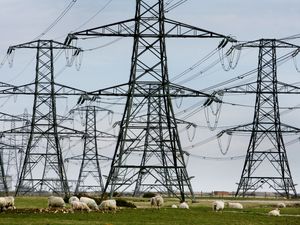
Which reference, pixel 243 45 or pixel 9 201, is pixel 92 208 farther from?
pixel 243 45

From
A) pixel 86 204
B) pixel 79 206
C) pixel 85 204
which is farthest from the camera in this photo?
pixel 86 204

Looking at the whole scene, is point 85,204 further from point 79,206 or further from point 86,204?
point 86,204

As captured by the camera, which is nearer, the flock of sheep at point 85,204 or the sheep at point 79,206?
the sheep at point 79,206

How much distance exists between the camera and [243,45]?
90.2 metres

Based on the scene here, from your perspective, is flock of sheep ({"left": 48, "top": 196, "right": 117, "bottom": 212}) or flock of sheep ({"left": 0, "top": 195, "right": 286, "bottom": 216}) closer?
flock of sheep ({"left": 0, "top": 195, "right": 286, "bottom": 216})

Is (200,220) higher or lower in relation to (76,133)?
lower

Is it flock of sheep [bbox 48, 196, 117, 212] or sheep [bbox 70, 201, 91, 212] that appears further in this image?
flock of sheep [bbox 48, 196, 117, 212]

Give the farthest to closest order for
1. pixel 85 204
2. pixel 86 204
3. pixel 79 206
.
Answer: pixel 86 204 < pixel 85 204 < pixel 79 206

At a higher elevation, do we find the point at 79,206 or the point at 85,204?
the point at 85,204

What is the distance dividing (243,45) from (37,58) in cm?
2398

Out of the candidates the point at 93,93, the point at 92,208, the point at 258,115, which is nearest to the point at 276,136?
the point at 258,115

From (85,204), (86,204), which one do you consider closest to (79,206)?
(85,204)

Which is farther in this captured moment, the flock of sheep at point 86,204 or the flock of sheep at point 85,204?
the flock of sheep at point 85,204

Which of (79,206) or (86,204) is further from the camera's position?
(86,204)
